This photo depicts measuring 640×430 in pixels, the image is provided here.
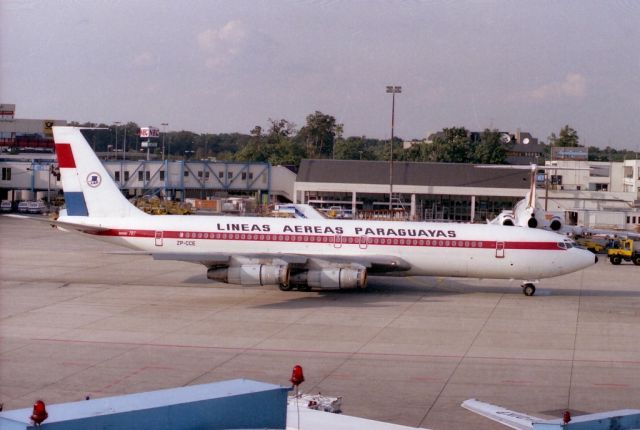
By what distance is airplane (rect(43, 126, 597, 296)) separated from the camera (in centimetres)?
3358

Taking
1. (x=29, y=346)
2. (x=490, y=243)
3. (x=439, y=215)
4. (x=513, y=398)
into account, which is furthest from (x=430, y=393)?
(x=439, y=215)

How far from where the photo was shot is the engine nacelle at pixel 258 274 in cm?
3192

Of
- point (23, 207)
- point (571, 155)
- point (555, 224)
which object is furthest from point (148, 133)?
point (555, 224)

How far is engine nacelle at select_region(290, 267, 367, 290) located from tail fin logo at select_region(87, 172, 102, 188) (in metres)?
10.4

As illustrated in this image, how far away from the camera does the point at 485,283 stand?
39312mm

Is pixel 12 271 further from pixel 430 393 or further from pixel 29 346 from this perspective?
pixel 430 393

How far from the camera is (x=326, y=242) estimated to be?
35.2 meters

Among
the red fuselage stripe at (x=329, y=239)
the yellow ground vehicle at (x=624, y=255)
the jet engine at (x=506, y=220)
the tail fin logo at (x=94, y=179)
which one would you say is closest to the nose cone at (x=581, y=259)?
the red fuselage stripe at (x=329, y=239)

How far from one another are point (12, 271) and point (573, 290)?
25529 mm

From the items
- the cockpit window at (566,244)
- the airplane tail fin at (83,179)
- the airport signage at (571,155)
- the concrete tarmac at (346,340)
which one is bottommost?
the concrete tarmac at (346,340)

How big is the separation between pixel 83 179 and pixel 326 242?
11213mm

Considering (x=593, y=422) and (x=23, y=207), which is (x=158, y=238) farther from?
(x=23, y=207)

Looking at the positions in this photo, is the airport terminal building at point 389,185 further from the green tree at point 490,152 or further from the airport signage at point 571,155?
the green tree at point 490,152

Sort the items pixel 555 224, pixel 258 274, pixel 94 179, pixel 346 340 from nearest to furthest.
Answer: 1. pixel 346 340
2. pixel 258 274
3. pixel 94 179
4. pixel 555 224
